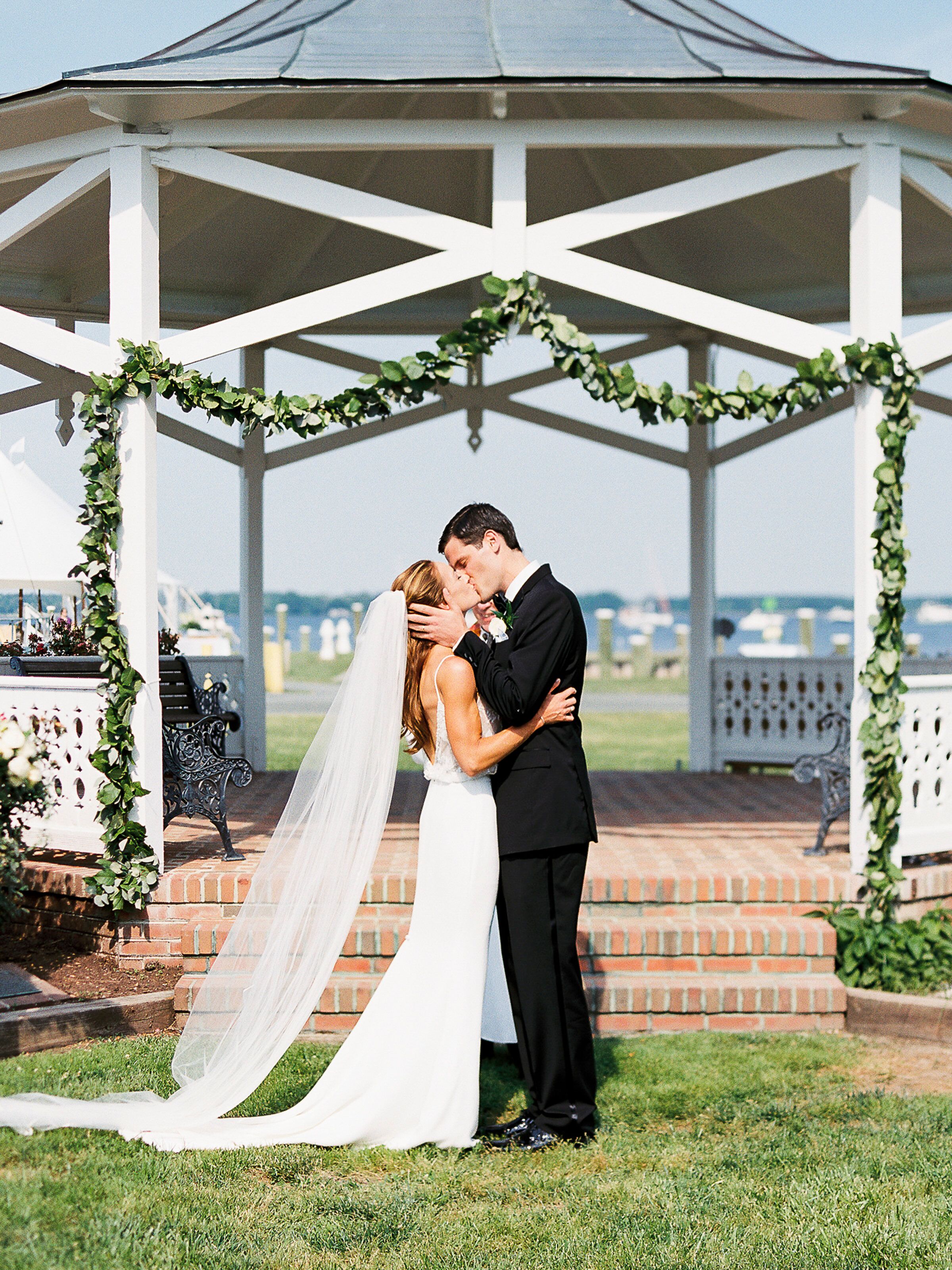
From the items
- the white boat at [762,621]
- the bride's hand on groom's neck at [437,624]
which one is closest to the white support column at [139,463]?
the bride's hand on groom's neck at [437,624]

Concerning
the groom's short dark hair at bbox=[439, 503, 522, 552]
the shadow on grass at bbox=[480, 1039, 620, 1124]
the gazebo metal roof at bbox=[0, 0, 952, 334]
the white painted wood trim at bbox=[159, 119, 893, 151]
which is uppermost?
the gazebo metal roof at bbox=[0, 0, 952, 334]

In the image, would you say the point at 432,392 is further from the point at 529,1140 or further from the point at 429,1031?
the point at 529,1140

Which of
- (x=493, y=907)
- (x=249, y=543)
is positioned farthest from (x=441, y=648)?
(x=249, y=543)

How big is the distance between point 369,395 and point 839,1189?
367 cm

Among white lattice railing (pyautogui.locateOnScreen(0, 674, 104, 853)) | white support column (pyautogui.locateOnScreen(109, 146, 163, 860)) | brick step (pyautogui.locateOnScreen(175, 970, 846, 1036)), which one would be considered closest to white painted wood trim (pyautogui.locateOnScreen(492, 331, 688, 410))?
white support column (pyautogui.locateOnScreen(109, 146, 163, 860))

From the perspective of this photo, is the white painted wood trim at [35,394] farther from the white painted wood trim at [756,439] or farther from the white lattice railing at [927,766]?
the white lattice railing at [927,766]

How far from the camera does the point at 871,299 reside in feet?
19.5

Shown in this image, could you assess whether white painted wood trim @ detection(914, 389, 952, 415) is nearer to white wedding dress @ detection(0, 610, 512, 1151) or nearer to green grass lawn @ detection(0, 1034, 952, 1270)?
green grass lawn @ detection(0, 1034, 952, 1270)

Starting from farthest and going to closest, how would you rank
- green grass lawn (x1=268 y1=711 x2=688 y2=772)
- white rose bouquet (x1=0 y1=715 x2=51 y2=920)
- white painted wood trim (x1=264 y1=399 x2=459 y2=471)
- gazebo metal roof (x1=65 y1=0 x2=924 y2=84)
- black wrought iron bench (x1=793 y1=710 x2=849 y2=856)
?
green grass lawn (x1=268 y1=711 x2=688 y2=772)
white painted wood trim (x1=264 y1=399 x2=459 y2=471)
black wrought iron bench (x1=793 y1=710 x2=849 y2=856)
gazebo metal roof (x1=65 y1=0 x2=924 y2=84)
white rose bouquet (x1=0 y1=715 x2=51 y2=920)

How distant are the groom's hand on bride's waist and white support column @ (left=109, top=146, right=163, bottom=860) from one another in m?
1.85

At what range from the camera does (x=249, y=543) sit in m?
10.4

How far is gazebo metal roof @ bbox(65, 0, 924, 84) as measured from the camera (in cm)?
558

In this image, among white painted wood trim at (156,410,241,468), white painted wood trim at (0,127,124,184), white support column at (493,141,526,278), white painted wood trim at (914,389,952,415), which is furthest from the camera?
white painted wood trim at (156,410,241,468)

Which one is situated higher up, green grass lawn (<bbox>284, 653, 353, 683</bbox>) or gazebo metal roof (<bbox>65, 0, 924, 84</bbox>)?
gazebo metal roof (<bbox>65, 0, 924, 84</bbox>)
